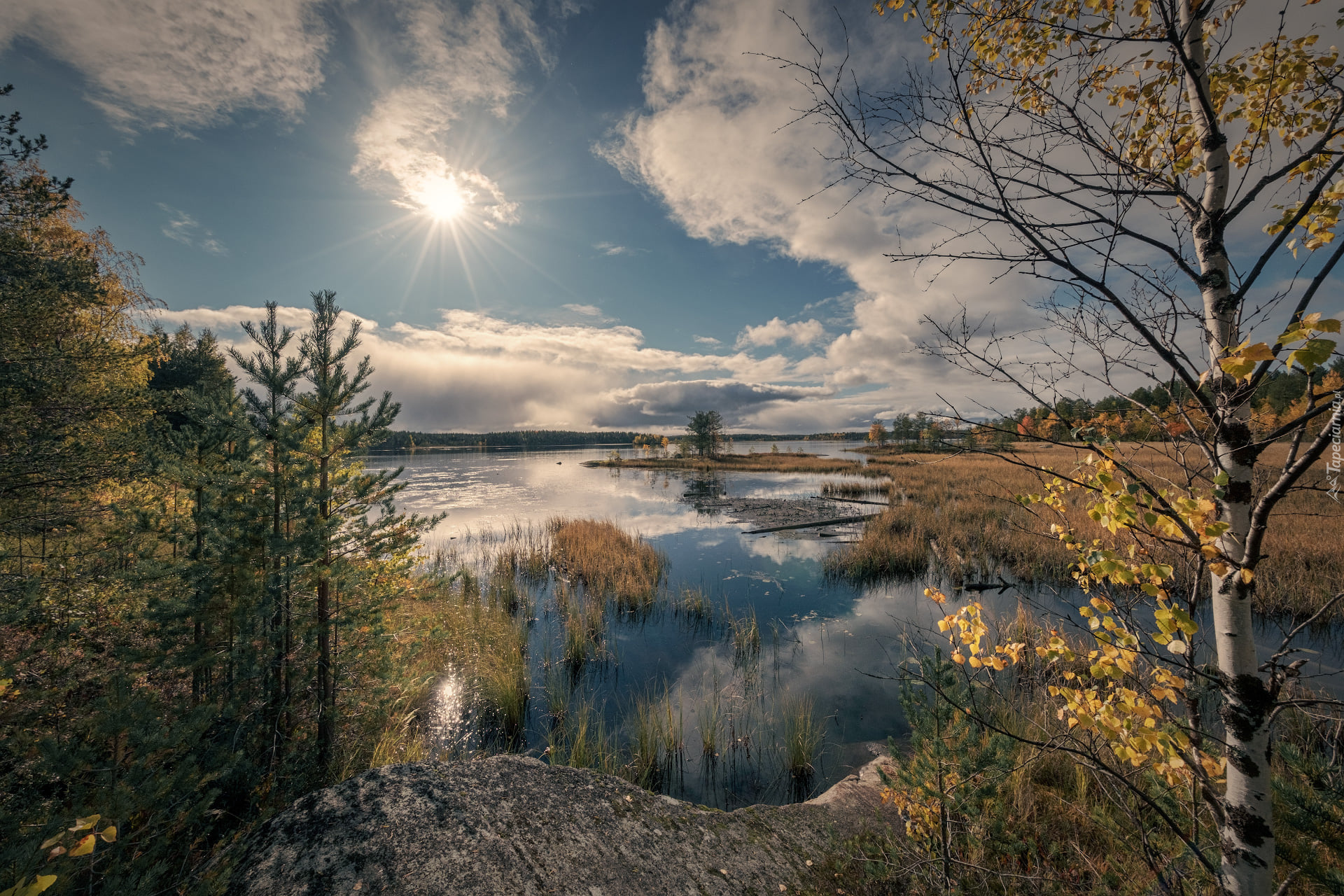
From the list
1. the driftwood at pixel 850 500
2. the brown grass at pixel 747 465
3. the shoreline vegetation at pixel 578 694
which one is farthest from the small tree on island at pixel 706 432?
the shoreline vegetation at pixel 578 694

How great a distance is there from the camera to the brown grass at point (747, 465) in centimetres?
5181

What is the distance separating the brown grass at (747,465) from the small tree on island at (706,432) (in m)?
1.58

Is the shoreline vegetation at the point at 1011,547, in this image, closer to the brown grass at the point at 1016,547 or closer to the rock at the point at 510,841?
the brown grass at the point at 1016,547

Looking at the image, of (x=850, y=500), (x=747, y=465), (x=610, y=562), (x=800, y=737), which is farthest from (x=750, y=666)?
(x=747, y=465)

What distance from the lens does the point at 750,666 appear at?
829 cm

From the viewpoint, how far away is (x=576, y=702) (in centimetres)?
743

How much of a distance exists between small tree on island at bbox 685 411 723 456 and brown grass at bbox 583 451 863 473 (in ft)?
5.19

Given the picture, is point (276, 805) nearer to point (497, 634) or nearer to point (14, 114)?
point (497, 634)

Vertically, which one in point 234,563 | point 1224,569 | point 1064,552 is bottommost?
point 1064,552

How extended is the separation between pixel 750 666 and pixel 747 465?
54.0 metres

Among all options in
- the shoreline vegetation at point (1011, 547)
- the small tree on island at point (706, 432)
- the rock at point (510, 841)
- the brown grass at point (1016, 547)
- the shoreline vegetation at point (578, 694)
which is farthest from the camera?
the small tree on island at point (706, 432)

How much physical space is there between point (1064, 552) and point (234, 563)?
18.7 metres

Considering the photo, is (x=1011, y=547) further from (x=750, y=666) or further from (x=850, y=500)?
(x=850, y=500)

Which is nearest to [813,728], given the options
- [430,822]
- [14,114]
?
[430,822]
